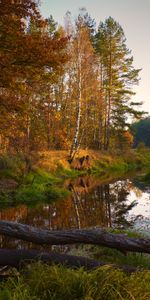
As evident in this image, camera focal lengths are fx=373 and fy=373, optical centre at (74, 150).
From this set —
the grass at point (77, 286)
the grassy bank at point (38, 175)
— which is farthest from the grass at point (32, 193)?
the grass at point (77, 286)

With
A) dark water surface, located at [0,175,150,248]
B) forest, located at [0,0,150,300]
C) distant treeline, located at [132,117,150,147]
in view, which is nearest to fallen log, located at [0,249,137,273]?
forest, located at [0,0,150,300]

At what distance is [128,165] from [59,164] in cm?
1521

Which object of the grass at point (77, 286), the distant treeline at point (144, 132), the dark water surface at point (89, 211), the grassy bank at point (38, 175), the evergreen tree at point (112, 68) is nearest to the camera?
the grass at point (77, 286)

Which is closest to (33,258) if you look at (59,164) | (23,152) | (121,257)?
(121,257)

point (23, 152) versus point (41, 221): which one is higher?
point (23, 152)

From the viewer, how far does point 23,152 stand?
2283cm

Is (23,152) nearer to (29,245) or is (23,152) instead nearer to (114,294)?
(29,245)

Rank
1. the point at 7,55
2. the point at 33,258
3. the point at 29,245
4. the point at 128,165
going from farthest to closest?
1. the point at 128,165
2. the point at 7,55
3. the point at 29,245
4. the point at 33,258

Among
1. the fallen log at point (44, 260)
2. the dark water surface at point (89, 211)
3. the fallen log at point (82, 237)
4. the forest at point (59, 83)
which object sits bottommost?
the dark water surface at point (89, 211)

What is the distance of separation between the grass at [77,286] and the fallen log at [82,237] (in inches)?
36.4

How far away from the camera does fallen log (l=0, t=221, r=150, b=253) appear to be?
690 centimetres

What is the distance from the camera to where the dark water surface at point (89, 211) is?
14.3m

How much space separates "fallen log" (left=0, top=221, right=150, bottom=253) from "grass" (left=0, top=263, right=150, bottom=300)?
0.92 metres

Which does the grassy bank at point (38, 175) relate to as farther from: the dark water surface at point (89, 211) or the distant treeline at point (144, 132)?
the distant treeline at point (144, 132)
